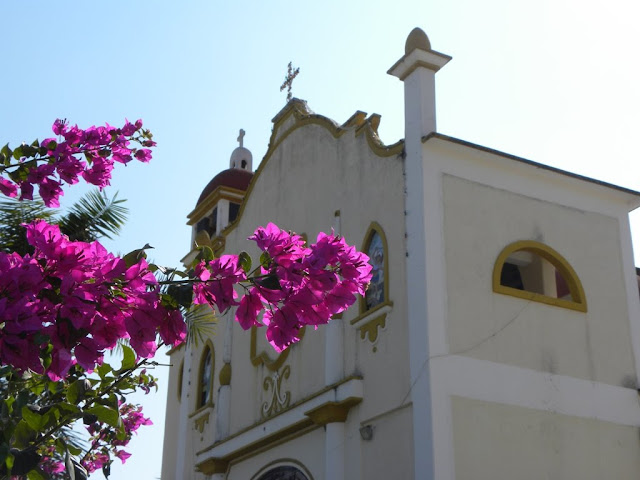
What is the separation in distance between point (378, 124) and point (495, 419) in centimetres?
499

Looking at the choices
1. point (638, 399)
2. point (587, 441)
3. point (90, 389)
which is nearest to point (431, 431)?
point (587, 441)

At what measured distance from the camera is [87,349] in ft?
12.2

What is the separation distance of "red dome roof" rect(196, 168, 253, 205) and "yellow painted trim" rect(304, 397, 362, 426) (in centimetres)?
931

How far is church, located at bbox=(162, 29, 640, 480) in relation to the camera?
39.7 feet

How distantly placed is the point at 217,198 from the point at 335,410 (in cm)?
906

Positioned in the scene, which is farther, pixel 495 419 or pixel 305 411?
pixel 305 411

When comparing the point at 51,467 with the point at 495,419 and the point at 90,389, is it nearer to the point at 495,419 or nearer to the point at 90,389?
the point at 90,389

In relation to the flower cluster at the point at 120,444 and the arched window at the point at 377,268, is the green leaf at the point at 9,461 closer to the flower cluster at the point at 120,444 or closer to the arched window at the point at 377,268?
the flower cluster at the point at 120,444

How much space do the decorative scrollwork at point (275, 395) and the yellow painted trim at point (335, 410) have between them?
1.58 meters

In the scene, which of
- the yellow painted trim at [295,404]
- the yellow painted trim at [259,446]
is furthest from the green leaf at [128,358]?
the yellow painted trim at [259,446]

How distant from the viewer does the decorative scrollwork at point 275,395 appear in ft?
49.6

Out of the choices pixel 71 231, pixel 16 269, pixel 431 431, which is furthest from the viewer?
pixel 431 431

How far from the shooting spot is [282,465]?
14680 millimetres

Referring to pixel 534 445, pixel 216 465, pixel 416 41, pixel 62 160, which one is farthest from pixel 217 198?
pixel 62 160
